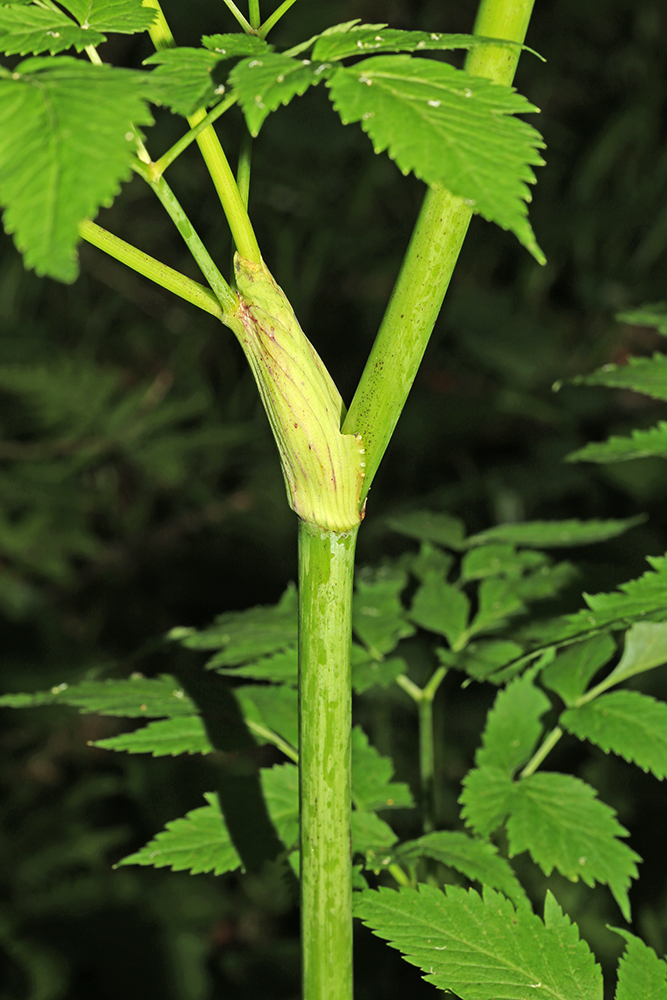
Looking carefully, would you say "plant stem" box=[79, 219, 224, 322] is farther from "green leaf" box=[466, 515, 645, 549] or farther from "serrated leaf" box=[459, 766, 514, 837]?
"green leaf" box=[466, 515, 645, 549]

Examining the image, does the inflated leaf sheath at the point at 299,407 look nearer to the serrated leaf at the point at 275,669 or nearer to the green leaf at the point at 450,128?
the green leaf at the point at 450,128

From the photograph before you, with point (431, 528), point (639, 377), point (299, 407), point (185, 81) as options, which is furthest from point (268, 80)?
point (431, 528)

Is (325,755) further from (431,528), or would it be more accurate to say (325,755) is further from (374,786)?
(431,528)

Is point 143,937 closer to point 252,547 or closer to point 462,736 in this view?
point 462,736

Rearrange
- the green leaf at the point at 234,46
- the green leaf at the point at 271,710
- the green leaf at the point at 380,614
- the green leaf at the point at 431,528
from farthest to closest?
the green leaf at the point at 431,528, the green leaf at the point at 380,614, the green leaf at the point at 271,710, the green leaf at the point at 234,46

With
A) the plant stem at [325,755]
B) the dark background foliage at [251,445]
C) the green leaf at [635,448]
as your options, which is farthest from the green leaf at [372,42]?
the dark background foliage at [251,445]

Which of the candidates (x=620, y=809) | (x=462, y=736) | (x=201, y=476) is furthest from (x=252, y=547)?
(x=620, y=809)
